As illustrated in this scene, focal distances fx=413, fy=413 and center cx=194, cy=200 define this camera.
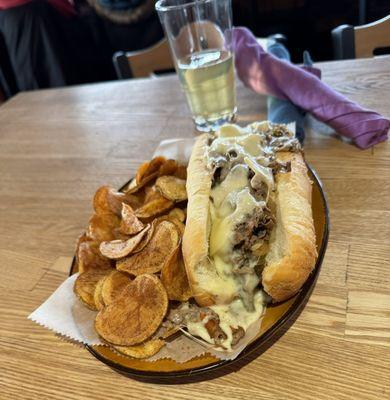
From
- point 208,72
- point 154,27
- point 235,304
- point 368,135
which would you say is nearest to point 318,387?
point 235,304

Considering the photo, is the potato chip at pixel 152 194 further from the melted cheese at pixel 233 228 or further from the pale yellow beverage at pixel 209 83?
the pale yellow beverage at pixel 209 83

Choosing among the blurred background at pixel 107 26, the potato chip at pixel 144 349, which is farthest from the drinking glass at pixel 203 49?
the blurred background at pixel 107 26

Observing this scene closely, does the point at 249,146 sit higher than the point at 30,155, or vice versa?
the point at 249,146

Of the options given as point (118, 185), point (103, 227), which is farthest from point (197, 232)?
point (118, 185)

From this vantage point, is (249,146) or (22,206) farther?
(22,206)

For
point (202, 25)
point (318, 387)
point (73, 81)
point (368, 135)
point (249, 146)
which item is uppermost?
point (202, 25)

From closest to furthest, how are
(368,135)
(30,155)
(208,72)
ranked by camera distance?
(368,135), (208,72), (30,155)

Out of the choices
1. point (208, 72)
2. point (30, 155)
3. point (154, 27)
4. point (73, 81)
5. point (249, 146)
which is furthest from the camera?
point (73, 81)

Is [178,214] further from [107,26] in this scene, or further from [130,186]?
[107,26]

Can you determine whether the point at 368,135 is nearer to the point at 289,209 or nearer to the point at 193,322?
the point at 289,209
